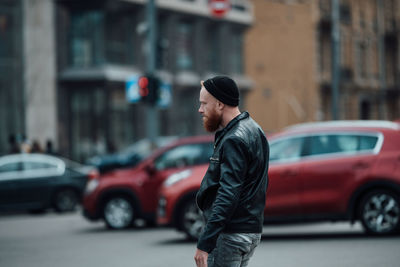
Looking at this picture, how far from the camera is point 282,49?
43094mm

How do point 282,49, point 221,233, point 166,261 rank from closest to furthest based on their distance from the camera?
point 221,233 < point 166,261 < point 282,49

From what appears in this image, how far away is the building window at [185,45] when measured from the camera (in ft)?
116

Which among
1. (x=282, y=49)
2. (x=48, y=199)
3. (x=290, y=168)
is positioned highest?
(x=282, y=49)

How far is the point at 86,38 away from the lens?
30.5m

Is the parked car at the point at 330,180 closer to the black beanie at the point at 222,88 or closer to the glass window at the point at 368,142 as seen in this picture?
the glass window at the point at 368,142

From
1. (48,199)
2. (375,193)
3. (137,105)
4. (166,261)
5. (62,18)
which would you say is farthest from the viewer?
(137,105)

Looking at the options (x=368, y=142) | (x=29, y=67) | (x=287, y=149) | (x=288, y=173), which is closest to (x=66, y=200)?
(x=287, y=149)

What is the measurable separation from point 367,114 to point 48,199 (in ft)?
110

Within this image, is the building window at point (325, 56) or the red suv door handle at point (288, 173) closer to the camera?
the red suv door handle at point (288, 173)

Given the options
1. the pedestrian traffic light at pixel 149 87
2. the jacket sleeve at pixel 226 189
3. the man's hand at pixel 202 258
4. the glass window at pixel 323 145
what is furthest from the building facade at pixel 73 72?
the man's hand at pixel 202 258

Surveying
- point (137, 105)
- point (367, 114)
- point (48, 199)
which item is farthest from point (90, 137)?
point (367, 114)

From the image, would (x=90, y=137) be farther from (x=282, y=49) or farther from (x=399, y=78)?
(x=399, y=78)

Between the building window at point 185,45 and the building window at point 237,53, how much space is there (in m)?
3.30

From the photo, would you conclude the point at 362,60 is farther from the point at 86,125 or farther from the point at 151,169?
the point at 151,169
